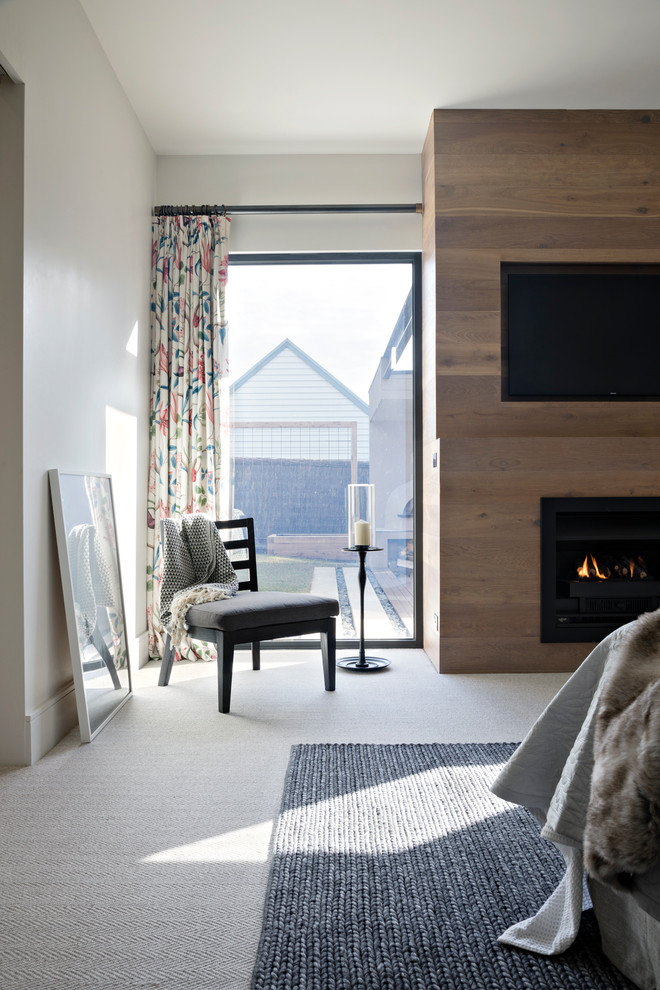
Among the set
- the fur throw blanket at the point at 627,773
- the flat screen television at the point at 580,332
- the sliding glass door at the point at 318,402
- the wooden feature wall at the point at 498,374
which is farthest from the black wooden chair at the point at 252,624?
the fur throw blanket at the point at 627,773

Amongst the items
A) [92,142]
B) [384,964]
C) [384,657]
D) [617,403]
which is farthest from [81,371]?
[617,403]

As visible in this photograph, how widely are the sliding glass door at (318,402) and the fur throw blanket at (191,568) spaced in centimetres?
69

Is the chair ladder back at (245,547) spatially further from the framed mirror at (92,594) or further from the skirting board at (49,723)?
the skirting board at (49,723)

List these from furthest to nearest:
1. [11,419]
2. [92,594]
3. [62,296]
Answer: [92,594] < [62,296] < [11,419]

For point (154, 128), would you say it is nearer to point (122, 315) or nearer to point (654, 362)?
point (122, 315)

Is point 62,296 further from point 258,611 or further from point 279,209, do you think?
point 279,209

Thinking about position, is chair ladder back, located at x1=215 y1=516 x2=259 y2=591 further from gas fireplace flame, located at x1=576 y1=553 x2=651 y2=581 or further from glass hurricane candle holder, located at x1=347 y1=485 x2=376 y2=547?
gas fireplace flame, located at x1=576 y1=553 x2=651 y2=581

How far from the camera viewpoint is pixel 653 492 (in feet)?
12.2

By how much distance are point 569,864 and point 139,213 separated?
371 centimetres

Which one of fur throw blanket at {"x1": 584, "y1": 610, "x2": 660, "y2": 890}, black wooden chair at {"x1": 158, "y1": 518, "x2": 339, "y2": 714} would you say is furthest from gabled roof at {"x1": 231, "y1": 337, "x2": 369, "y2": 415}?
fur throw blanket at {"x1": 584, "y1": 610, "x2": 660, "y2": 890}

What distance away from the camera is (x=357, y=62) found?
11.2 feet

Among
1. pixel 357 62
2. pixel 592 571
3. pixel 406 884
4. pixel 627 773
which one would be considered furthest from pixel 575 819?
pixel 357 62

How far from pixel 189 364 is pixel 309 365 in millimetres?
712

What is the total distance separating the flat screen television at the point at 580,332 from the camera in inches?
152
